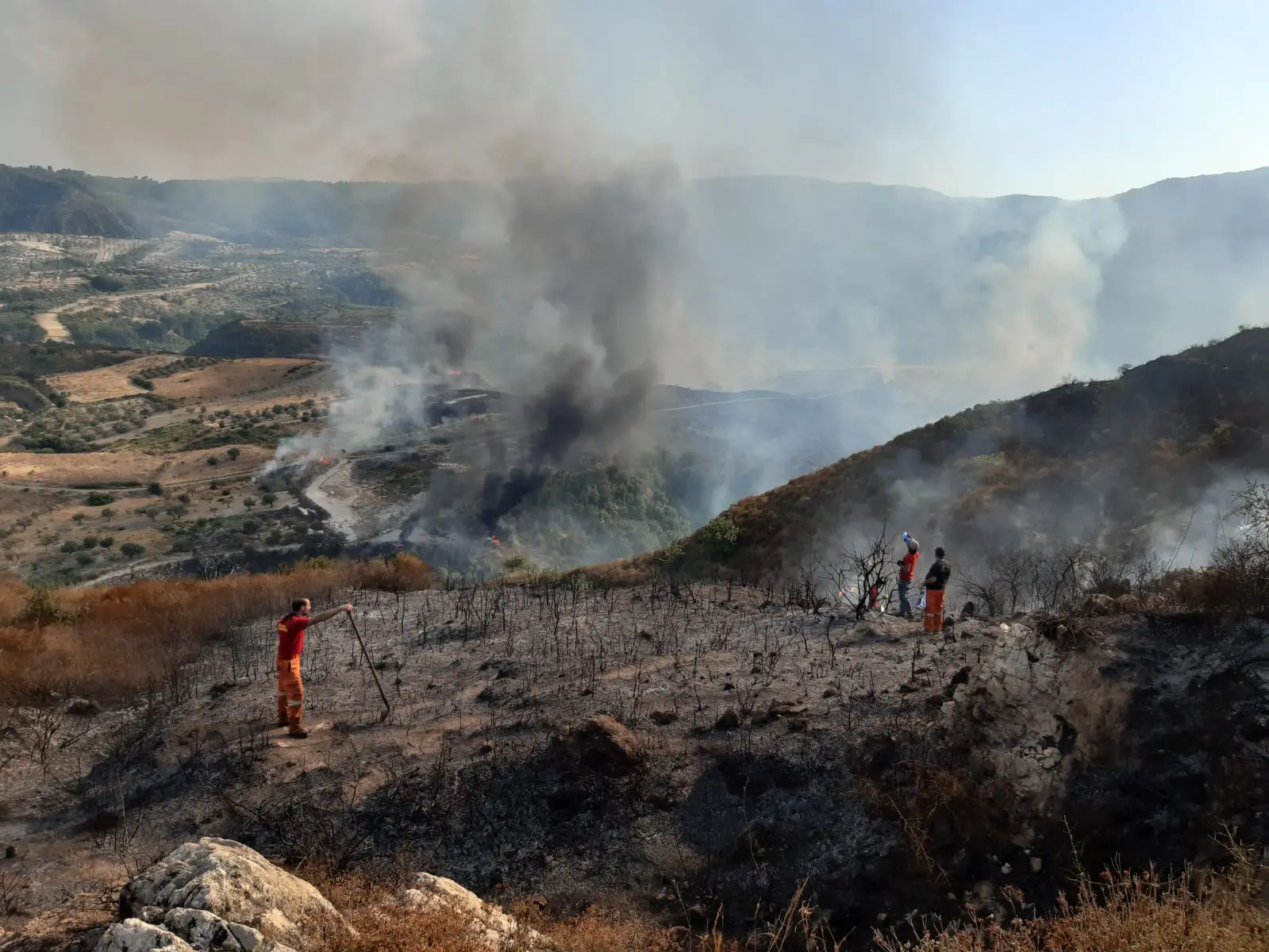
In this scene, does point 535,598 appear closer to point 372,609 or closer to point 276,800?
point 372,609

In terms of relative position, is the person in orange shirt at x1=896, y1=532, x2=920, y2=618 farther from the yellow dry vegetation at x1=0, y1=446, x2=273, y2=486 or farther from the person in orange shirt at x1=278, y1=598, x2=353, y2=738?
the yellow dry vegetation at x1=0, y1=446, x2=273, y2=486

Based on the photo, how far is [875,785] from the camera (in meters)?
6.96

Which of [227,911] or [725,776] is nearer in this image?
[227,911]

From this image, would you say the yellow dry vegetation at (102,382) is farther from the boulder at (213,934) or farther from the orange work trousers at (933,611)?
the boulder at (213,934)

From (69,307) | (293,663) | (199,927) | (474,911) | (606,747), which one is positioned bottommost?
(474,911)

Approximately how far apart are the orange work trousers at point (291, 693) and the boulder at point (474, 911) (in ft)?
12.4

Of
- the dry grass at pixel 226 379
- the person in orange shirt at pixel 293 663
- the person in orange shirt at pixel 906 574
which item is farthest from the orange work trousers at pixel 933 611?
the dry grass at pixel 226 379

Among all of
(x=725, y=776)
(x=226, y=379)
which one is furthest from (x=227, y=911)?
(x=226, y=379)

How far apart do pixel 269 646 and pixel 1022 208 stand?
140 m

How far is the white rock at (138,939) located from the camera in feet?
12.8

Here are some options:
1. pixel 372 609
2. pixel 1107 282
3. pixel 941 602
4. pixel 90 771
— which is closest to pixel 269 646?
pixel 372 609

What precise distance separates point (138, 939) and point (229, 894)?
56 centimetres

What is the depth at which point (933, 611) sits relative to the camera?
36.2 ft

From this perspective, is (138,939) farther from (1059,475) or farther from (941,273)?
(941,273)
